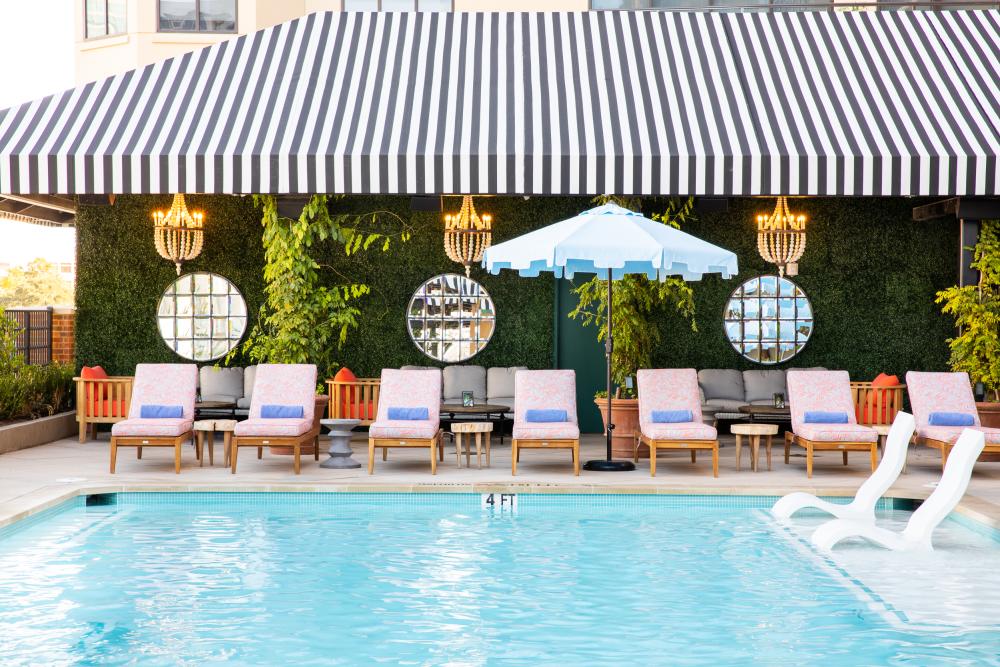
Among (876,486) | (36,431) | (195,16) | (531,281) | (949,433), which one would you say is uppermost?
(195,16)

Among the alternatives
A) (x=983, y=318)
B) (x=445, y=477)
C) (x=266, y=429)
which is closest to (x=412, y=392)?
(x=445, y=477)

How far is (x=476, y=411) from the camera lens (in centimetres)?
1164

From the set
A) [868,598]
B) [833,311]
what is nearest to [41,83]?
[833,311]

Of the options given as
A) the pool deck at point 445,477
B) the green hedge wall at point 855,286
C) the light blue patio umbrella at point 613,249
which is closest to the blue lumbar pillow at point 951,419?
the pool deck at point 445,477

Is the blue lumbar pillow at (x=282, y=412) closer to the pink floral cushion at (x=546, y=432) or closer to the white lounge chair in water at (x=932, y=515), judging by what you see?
the pink floral cushion at (x=546, y=432)

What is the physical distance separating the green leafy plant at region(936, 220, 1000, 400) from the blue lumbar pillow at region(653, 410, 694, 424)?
387 centimetres

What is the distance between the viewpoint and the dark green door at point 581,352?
547 inches

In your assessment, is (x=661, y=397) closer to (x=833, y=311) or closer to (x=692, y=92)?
(x=692, y=92)

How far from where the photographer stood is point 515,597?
5938 mm

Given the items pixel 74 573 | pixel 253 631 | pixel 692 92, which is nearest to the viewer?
pixel 253 631

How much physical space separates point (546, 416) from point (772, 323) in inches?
211

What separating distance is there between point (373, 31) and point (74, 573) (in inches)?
318

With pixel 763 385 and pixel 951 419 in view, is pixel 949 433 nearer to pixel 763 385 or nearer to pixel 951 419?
pixel 951 419

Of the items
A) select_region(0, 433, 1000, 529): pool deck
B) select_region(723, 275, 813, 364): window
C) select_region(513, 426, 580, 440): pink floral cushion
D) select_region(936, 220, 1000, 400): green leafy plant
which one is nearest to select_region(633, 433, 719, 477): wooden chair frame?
select_region(0, 433, 1000, 529): pool deck
